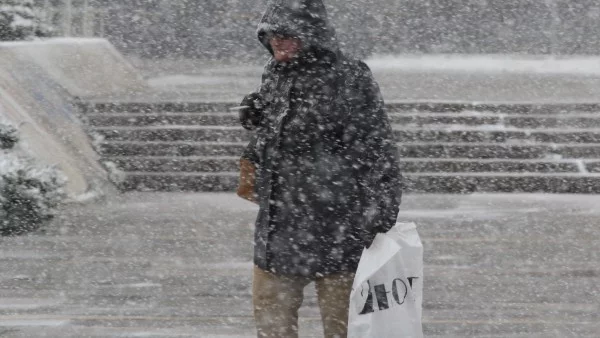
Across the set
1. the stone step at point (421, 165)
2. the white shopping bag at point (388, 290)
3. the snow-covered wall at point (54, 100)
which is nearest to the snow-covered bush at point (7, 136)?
the snow-covered wall at point (54, 100)

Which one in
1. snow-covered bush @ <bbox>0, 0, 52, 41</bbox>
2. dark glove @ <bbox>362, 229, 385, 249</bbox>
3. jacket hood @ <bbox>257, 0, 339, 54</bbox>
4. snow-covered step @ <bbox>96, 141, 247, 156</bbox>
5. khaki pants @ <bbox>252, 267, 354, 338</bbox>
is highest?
jacket hood @ <bbox>257, 0, 339, 54</bbox>

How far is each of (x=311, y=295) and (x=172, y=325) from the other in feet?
3.90

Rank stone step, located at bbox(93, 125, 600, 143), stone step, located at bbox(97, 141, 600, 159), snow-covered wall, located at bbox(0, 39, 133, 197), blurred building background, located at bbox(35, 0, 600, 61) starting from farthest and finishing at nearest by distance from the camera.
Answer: blurred building background, located at bbox(35, 0, 600, 61) < stone step, located at bbox(93, 125, 600, 143) < stone step, located at bbox(97, 141, 600, 159) < snow-covered wall, located at bbox(0, 39, 133, 197)

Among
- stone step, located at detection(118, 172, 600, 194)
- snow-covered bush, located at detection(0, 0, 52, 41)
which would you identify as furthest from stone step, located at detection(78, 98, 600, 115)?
stone step, located at detection(118, 172, 600, 194)

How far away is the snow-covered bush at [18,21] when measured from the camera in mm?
14058

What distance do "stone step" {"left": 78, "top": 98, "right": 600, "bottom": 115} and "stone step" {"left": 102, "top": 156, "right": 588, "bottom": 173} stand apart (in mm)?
1555

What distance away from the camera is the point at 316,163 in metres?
4.29

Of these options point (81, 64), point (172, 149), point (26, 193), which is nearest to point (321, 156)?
point (26, 193)

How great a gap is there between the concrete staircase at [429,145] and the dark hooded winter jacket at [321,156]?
8.49 metres

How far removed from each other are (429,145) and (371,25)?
1039cm

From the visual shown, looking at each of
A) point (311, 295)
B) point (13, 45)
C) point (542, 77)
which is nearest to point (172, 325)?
point (311, 295)

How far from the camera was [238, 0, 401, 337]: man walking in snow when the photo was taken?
4.22 metres

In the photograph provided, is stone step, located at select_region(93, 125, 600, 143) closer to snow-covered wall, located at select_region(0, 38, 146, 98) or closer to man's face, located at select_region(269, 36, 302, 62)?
snow-covered wall, located at select_region(0, 38, 146, 98)

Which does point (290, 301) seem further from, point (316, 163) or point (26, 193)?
point (26, 193)
